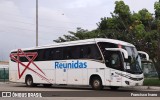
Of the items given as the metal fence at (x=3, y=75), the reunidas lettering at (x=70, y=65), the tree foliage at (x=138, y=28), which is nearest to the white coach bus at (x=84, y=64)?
the reunidas lettering at (x=70, y=65)

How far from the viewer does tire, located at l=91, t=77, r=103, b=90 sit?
2531 cm

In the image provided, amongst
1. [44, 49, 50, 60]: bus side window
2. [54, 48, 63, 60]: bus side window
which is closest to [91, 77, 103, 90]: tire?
[54, 48, 63, 60]: bus side window

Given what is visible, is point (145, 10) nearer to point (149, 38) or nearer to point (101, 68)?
point (149, 38)

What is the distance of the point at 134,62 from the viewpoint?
24906 mm

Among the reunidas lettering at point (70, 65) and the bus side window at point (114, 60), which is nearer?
the bus side window at point (114, 60)

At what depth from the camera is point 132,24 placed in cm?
3300

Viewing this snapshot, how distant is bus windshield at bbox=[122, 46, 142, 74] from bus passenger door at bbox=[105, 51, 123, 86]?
2.06 ft

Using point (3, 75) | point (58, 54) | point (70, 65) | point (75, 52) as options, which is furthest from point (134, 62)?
point (3, 75)

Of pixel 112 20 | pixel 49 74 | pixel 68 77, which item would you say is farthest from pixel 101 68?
pixel 112 20

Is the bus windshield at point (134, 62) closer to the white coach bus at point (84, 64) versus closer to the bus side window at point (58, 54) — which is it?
the white coach bus at point (84, 64)

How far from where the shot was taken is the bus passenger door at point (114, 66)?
24359mm

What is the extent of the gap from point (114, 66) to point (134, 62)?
1398mm

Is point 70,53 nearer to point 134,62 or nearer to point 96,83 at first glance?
point 96,83

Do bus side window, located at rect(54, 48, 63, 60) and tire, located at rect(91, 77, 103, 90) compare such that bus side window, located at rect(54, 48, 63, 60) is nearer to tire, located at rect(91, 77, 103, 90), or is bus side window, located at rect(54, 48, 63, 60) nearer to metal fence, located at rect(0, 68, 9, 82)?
tire, located at rect(91, 77, 103, 90)
